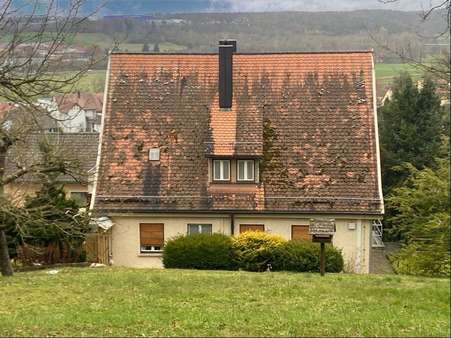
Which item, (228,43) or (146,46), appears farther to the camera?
(228,43)

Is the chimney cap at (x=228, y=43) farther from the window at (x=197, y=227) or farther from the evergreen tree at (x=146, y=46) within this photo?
the window at (x=197, y=227)

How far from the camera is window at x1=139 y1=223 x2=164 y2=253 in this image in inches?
1015

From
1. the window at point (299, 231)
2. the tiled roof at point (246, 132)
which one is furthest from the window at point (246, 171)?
the window at point (299, 231)

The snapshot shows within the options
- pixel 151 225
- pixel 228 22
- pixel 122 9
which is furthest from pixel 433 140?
pixel 122 9

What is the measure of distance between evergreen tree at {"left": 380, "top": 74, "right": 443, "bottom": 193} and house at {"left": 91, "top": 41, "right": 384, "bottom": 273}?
1261 cm

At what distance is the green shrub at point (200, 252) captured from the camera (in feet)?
70.3

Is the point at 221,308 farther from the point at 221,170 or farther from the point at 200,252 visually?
the point at 221,170

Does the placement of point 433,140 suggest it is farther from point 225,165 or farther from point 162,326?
point 162,326

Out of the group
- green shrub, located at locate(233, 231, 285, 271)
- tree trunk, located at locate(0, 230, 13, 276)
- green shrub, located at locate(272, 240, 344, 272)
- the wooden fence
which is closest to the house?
the wooden fence

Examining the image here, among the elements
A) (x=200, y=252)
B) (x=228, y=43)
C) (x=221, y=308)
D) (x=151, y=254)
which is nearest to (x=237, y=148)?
(x=228, y=43)

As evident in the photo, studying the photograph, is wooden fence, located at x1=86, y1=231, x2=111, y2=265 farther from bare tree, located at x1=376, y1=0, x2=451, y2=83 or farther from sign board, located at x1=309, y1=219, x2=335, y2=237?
bare tree, located at x1=376, y1=0, x2=451, y2=83

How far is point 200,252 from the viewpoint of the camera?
21578 millimetres

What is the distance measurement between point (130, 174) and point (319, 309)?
17018 millimetres

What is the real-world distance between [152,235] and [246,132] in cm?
569
